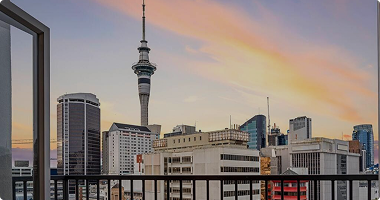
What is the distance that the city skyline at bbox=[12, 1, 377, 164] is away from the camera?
20.8 ft

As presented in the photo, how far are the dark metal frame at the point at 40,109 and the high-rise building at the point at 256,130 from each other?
23.8 ft

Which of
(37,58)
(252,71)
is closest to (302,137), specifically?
(252,71)

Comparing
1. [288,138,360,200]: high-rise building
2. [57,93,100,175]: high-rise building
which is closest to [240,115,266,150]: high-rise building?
[288,138,360,200]: high-rise building

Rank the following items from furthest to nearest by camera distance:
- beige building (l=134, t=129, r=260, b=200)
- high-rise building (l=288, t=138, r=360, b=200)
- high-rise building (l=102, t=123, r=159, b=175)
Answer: beige building (l=134, t=129, r=260, b=200), high-rise building (l=102, t=123, r=159, b=175), high-rise building (l=288, t=138, r=360, b=200)

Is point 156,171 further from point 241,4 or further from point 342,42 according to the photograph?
point 342,42

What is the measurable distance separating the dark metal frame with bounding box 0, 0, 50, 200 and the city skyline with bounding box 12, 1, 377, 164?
12.9 feet

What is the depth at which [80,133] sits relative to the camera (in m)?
6.44

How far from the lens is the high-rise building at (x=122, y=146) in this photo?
7.23 m

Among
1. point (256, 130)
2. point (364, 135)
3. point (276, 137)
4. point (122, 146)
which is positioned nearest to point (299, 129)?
point (276, 137)

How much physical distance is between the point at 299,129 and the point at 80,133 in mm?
4822

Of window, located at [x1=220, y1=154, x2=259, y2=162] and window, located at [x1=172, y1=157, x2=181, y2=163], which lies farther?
window, located at [x1=172, y1=157, x2=181, y2=163]

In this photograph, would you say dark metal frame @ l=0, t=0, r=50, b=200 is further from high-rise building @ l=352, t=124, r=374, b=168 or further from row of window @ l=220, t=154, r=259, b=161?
row of window @ l=220, t=154, r=259, b=161

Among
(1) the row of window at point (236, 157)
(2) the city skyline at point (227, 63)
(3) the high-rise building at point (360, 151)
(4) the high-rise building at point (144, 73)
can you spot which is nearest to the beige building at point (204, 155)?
(1) the row of window at point (236, 157)

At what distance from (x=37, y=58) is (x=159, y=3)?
519 centimetres
